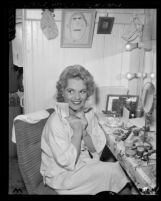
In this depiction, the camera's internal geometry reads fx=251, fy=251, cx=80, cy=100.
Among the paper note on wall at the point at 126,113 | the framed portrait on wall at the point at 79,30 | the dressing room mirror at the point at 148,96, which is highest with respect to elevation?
the framed portrait on wall at the point at 79,30

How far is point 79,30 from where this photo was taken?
134cm

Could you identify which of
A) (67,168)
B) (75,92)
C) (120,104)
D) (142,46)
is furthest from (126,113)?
(67,168)

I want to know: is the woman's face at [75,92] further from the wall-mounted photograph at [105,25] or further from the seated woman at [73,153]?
the wall-mounted photograph at [105,25]

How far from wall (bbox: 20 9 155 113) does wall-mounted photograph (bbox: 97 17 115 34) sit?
2 centimetres

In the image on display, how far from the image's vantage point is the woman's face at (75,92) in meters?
1.14

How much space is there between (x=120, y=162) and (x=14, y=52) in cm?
72

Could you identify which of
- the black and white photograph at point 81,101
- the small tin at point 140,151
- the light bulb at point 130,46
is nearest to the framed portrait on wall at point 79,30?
the black and white photograph at point 81,101

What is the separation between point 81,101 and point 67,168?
307mm

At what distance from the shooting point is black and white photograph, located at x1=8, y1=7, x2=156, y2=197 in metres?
1.04

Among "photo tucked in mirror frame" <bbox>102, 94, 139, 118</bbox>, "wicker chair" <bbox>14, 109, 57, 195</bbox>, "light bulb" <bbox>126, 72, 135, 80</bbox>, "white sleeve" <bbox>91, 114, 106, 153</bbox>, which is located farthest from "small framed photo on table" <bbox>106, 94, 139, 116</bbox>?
"wicker chair" <bbox>14, 109, 57, 195</bbox>

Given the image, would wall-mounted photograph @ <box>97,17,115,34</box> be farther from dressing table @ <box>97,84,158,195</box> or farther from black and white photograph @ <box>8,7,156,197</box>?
dressing table @ <box>97,84,158,195</box>
